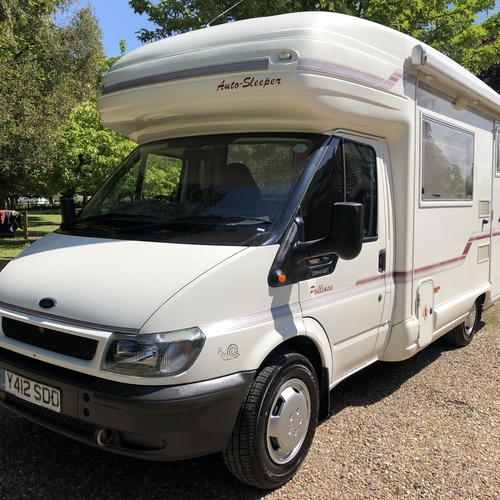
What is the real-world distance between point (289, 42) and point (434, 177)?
6.73 feet

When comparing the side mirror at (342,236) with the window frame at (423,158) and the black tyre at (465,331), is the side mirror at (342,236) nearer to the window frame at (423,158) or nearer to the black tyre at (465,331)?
the window frame at (423,158)

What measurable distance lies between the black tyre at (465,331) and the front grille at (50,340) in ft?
14.9

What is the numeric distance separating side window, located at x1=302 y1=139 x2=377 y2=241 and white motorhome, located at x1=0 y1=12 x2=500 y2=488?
0.02 meters

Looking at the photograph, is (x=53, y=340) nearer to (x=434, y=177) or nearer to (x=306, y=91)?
(x=306, y=91)

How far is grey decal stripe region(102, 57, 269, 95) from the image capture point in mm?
3273

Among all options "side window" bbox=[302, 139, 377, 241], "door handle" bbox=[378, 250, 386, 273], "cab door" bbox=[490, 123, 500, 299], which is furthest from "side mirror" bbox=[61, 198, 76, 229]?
"cab door" bbox=[490, 123, 500, 299]

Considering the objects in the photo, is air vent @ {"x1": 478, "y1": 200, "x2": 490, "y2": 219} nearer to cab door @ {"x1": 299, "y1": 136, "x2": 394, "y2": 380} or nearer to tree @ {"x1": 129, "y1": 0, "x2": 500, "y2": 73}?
cab door @ {"x1": 299, "y1": 136, "x2": 394, "y2": 380}

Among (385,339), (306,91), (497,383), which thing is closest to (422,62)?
(306,91)

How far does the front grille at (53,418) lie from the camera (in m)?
2.73

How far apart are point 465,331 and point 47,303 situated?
191 inches

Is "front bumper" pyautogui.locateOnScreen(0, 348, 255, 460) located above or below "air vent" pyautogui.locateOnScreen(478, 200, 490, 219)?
below

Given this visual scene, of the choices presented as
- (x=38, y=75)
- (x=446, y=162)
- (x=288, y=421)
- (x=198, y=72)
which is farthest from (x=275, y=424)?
(x=38, y=75)

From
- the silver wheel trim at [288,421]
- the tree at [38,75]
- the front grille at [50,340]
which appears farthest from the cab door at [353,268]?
the tree at [38,75]

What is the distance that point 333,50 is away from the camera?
10.8 feet
